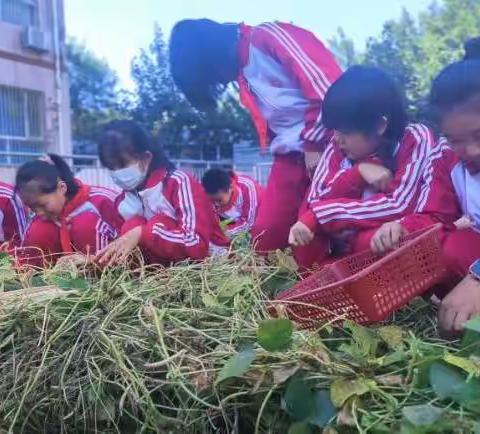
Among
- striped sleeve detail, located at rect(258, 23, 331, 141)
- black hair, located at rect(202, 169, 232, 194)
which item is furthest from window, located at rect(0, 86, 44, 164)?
striped sleeve detail, located at rect(258, 23, 331, 141)

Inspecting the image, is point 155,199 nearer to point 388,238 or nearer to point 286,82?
point 286,82

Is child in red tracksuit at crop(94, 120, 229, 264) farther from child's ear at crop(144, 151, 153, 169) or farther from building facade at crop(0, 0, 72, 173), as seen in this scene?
building facade at crop(0, 0, 72, 173)

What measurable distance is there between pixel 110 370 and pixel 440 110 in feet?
2.73

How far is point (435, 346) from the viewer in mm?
1263

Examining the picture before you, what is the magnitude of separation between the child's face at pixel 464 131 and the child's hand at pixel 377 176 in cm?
33

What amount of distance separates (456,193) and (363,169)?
11.1 inches

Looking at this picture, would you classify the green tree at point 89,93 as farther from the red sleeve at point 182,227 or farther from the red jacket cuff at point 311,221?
the red jacket cuff at point 311,221

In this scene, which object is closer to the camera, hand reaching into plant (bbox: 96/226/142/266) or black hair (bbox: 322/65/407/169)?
black hair (bbox: 322/65/407/169)

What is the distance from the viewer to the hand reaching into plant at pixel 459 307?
1.37m

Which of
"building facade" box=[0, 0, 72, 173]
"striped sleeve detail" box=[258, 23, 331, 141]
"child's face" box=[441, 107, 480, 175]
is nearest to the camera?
"child's face" box=[441, 107, 480, 175]

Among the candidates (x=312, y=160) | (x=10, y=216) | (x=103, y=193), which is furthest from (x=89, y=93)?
(x=312, y=160)

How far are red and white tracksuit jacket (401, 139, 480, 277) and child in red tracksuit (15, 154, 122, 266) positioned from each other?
53.1 inches

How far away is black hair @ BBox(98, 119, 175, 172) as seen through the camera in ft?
8.34

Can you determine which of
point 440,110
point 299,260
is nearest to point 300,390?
point 440,110
